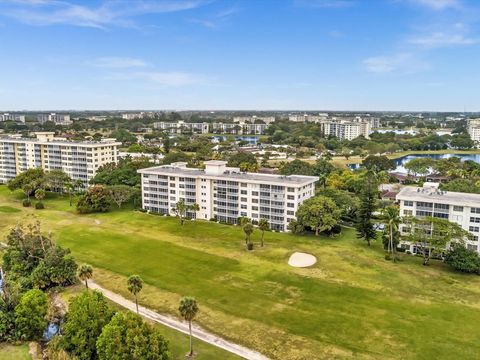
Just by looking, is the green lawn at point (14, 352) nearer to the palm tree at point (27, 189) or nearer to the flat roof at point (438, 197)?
the flat roof at point (438, 197)

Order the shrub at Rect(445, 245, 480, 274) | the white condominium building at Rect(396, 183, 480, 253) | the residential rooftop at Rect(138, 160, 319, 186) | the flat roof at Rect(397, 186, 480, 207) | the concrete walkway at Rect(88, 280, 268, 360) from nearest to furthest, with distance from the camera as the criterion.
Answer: the concrete walkway at Rect(88, 280, 268, 360) → the shrub at Rect(445, 245, 480, 274) → the white condominium building at Rect(396, 183, 480, 253) → the flat roof at Rect(397, 186, 480, 207) → the residential rooftop at Rect(138, 160, 319, 186)

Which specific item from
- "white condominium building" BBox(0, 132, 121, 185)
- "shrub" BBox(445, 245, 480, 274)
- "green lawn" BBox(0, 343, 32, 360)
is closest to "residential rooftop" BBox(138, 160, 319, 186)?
"shrub" BBox(445, 245, 480, 274)

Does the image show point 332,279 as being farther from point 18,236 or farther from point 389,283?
point 18,236

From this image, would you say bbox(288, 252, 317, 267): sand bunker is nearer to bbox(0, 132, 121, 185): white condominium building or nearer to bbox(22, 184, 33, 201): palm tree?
bbox(22, 184, 33, 201): palm tree

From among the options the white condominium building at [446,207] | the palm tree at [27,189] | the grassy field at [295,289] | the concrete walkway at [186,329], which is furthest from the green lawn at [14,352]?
the palm tree at [27,189]

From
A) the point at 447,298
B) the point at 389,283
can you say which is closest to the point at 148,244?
the point at 389,283

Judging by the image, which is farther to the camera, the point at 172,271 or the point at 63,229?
the point at 63,229
